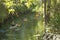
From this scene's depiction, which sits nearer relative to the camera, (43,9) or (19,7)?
(43,9)

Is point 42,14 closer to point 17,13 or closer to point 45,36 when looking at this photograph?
point 45,36

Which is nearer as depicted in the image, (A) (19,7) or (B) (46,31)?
(B) (46,31)

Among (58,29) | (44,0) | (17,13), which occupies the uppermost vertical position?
(44,0)

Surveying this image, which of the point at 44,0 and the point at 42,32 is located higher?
the point at 44,0

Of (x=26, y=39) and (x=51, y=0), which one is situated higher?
(x=51, y=0)

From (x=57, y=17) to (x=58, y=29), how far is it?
2031 millimetres

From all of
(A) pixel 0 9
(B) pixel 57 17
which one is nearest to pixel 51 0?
(B) pixel 57 17

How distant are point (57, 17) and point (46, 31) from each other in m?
1.54

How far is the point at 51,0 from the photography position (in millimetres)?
23797

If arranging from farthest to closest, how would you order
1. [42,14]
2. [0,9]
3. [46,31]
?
[0,9], [42,14], [46,31]

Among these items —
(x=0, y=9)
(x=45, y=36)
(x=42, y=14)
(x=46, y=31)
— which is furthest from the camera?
(x=0, y=9)

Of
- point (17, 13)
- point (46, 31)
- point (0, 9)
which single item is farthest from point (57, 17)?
point (17, 13)

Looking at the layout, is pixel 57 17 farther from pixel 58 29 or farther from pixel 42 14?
pixel 42 14

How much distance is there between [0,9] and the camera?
31.8 metres
